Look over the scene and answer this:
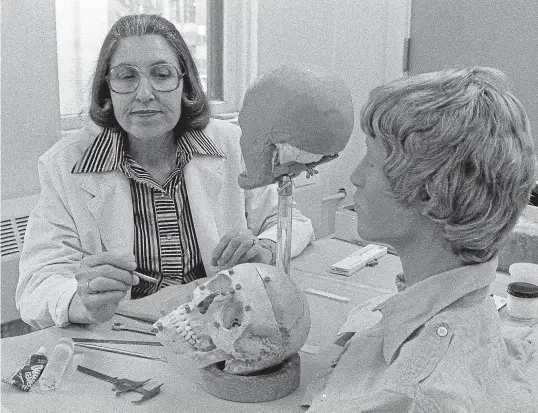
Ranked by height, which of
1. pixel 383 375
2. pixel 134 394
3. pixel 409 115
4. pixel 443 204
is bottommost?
pixel 134 394

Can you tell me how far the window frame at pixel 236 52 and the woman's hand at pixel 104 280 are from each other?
1674mm

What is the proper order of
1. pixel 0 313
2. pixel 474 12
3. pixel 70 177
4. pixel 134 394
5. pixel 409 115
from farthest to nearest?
pixel 474 12 < pixel 0 313 < pixel 70 177 < pixel 134 394 < pixel 409 115

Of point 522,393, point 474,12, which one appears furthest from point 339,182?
point 522,393

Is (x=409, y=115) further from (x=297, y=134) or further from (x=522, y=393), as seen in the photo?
(x=522, y=393)

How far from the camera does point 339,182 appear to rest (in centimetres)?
355

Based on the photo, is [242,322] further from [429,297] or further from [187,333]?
[429,297]

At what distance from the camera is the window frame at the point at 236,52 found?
3.04 m

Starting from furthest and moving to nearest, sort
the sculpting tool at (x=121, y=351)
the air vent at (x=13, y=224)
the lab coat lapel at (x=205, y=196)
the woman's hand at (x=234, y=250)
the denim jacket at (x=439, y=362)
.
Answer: the air vent at (x=13, y=224)
the lab coat lapel at (x=205, y=196)
the woman's hand at (x=234, y=250)
the sculpting tool at (x=121, y=351)
the denim jacket at (x=439, y=362)

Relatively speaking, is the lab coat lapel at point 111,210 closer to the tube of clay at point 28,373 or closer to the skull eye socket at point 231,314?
the tube of clay at point 28,373

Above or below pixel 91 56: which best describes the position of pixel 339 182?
below

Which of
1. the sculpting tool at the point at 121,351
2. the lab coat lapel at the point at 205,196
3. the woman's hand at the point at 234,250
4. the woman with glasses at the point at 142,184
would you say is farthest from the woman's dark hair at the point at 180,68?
the sculpting tool at the point at 121,351

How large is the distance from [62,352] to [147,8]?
1.84 m

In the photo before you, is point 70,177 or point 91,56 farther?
point 91,56

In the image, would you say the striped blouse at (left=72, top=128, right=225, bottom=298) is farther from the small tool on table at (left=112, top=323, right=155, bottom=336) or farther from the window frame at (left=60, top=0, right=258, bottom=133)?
the window frame at (left=60, top=0, right=258, bottom=133)
